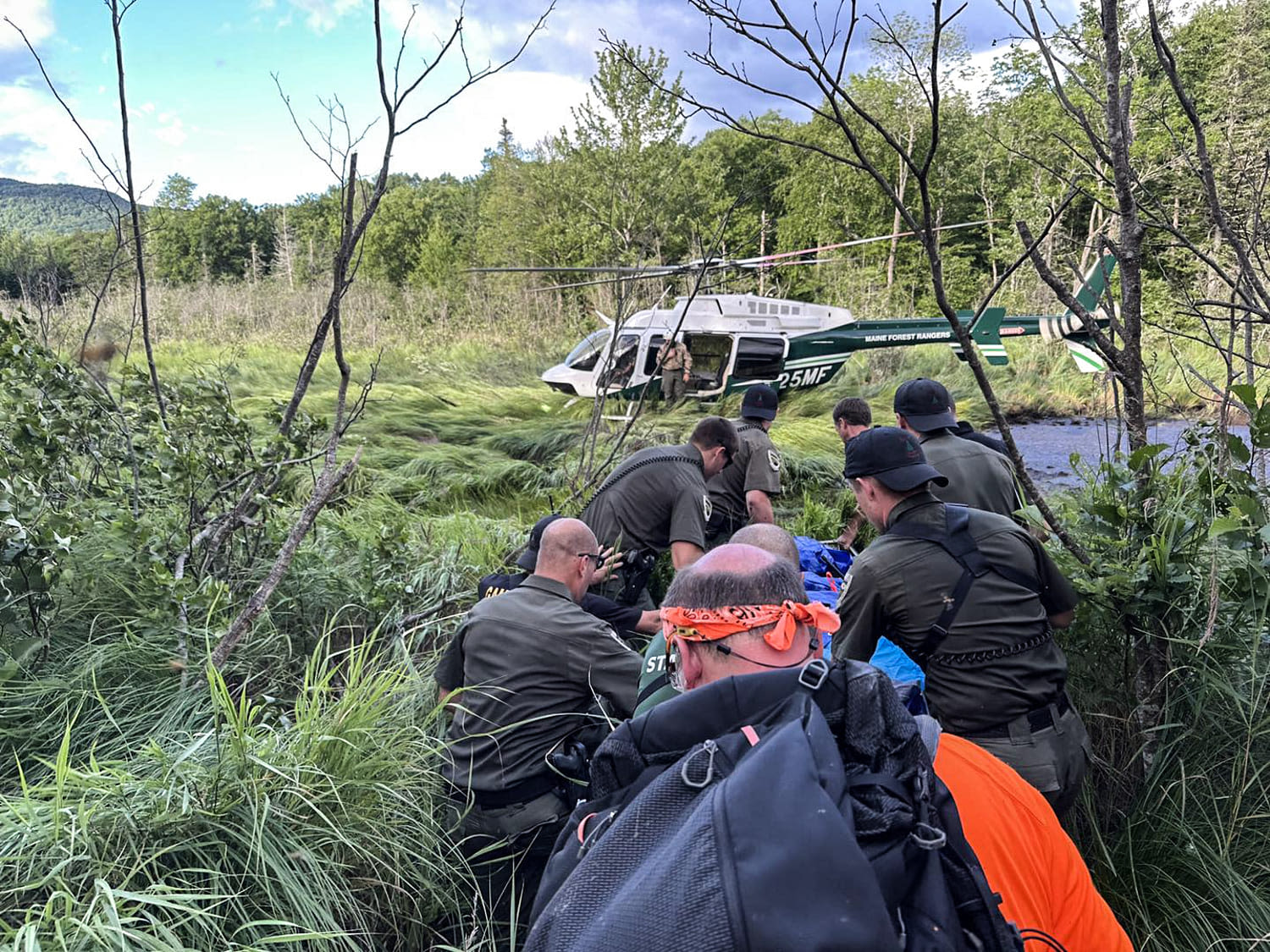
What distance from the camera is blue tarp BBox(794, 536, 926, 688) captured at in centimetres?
329

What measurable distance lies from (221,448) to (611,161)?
1387 cm

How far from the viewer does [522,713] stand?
8.86 ft

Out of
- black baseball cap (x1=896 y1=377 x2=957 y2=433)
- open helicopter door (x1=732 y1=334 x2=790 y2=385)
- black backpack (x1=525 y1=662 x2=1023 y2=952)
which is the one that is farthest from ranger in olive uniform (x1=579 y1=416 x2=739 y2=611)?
open helicopter door (x1=732 y1=334 x2=790 y2=385)

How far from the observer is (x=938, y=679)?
8.08 feet

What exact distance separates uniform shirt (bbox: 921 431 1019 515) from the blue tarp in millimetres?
770

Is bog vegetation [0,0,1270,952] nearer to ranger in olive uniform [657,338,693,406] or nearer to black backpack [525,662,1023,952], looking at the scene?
black backpack [525,662,1023,952]

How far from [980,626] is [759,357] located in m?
10.0

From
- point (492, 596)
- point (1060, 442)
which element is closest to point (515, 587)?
point (492, 596)

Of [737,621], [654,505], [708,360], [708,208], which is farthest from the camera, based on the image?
[708,208]

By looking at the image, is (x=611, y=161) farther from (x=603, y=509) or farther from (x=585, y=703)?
(x=585, y=703)

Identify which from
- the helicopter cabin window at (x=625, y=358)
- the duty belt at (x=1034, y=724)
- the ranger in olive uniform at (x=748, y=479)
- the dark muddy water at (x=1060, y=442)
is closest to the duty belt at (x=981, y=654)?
the duty belt at (x=1034, y=724)

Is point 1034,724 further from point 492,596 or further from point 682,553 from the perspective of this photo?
point 682,553

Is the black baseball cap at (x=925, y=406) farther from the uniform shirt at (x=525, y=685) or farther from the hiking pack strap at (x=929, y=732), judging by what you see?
the hiking pack strap at (x=929, y=732)

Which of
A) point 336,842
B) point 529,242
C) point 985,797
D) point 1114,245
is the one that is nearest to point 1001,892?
point 985,797
